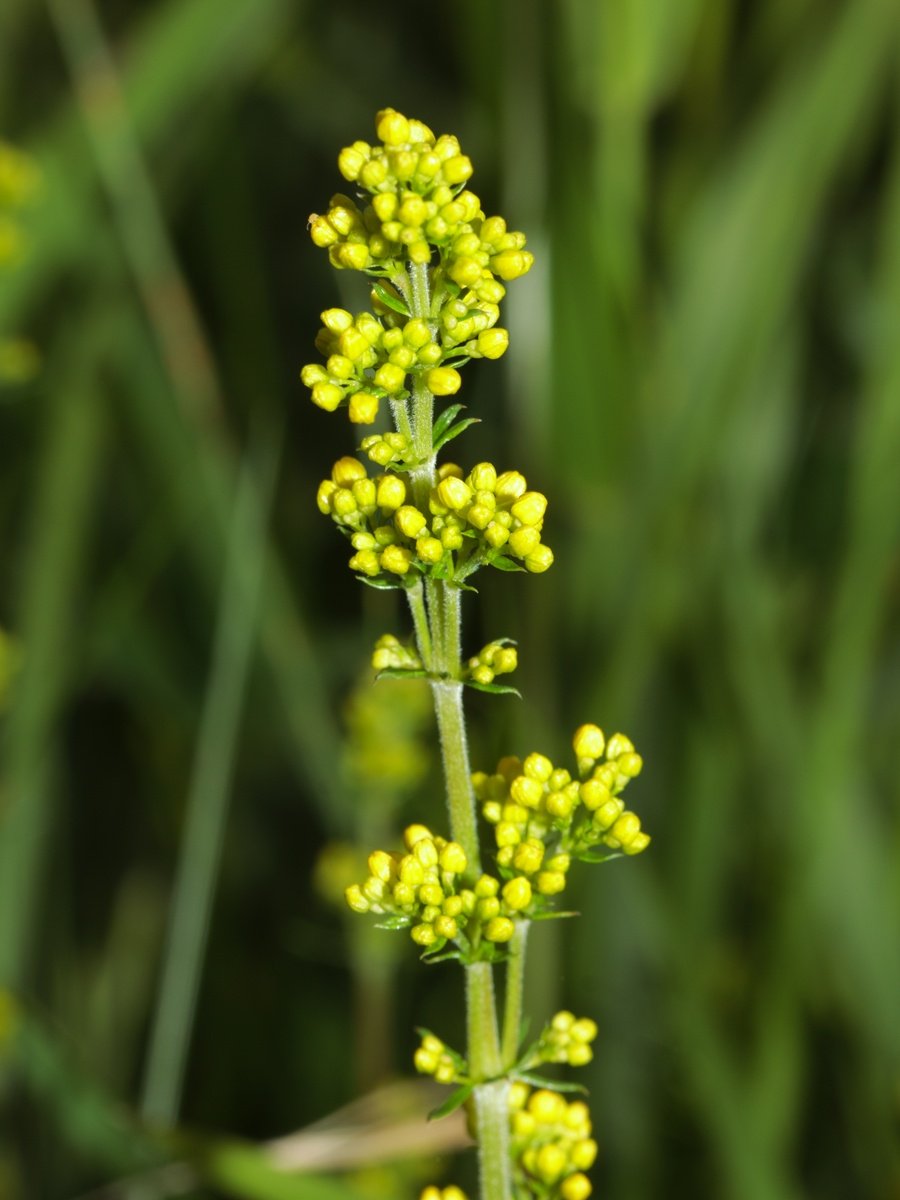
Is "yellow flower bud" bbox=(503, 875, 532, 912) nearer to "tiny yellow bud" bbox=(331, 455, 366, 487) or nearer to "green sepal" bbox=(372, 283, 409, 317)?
"tiny yellow bud" bbox=(331, 455, 366, 487)

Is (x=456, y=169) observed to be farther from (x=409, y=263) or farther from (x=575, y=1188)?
(x=575, y=1188)

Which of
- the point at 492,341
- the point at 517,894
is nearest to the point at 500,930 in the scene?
the point at 517,894

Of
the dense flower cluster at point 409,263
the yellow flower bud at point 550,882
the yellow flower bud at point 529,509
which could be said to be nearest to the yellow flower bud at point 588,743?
the yellow flower bud at point 550,882

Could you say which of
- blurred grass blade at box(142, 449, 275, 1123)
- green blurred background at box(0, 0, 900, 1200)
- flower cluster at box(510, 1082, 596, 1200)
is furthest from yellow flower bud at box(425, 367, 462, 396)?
blurred grass blade at box(142, 449, 275, 1123)

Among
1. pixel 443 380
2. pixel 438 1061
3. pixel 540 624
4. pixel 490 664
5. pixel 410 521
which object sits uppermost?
pixel 540 624

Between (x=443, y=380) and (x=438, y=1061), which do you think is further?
(x=438, y=1061)

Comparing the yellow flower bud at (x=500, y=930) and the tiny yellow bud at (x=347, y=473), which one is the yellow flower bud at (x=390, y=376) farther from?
the yellow flower bud at (x=500, y=930)

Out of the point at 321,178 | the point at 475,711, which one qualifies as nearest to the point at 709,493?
the point at 475,711
